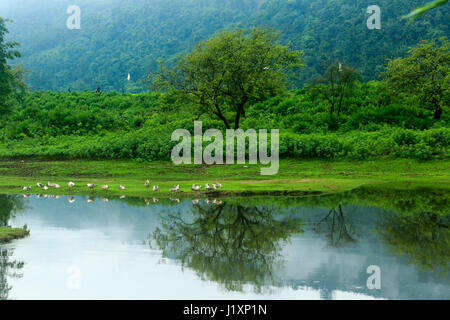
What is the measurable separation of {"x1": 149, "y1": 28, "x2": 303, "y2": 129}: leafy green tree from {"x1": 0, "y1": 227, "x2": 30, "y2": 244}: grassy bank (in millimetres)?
21225

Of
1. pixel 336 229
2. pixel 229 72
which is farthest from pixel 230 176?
pixel 336 229

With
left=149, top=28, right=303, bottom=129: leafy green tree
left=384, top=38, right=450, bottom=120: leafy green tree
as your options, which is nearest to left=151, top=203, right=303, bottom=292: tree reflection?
left=149, top=28, right=303, bottom=129: leafy green tree

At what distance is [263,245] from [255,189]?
9.19 m

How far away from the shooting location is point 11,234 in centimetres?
1698

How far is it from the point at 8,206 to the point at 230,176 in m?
11.3

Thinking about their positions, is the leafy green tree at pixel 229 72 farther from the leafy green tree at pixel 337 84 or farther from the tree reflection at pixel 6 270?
the tree reflection at pixel 6 270

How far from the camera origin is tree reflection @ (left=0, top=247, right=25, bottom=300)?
11844mm

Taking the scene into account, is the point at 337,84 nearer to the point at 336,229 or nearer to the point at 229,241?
the point at 336,229

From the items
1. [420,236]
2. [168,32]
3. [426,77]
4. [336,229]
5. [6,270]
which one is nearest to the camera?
[6,270]

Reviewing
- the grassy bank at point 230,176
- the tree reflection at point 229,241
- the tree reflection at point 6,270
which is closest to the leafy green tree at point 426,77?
the grassy bank at point 230,176

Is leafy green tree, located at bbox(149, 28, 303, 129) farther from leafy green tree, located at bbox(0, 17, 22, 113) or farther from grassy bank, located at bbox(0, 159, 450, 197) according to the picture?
leafy green tree, located at bbox(0, 17, 22, 113)

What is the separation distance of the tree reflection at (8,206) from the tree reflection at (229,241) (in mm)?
5848

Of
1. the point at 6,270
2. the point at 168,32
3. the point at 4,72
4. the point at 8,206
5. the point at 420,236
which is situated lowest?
the point at 6,270
